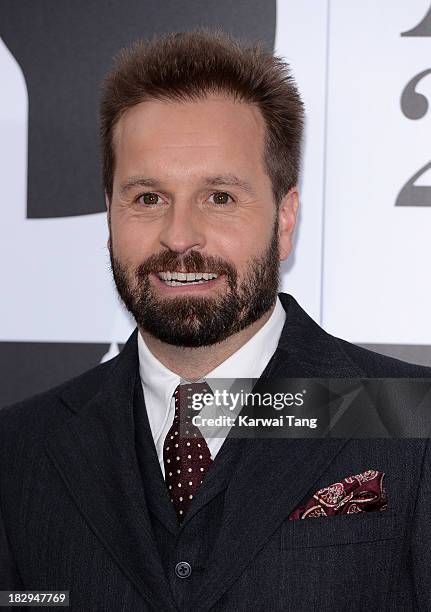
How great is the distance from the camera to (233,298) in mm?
1798

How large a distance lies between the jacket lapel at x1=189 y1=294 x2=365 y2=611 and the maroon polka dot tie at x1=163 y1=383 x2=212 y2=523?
0.24 ft

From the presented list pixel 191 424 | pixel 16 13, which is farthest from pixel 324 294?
pixel 16 13

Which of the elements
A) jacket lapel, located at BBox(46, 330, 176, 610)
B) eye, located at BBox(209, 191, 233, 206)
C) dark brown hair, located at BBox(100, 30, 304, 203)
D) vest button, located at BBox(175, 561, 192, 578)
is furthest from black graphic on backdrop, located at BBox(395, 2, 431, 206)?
vest button, located at BBox(175, 561, 192, 578)

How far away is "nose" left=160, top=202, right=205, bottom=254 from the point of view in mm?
1714

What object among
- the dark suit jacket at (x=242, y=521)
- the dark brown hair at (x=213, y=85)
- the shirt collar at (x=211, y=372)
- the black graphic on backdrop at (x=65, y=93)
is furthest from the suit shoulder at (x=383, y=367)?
the black graphic on backdrop at (x=65, y=93)

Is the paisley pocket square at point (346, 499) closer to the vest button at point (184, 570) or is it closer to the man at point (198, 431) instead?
the man at point (198, 431)

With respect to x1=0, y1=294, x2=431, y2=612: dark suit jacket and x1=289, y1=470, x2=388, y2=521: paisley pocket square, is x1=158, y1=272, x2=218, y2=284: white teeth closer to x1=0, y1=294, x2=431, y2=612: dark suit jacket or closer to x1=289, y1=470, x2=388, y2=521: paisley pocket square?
x1=0, y1=294, x2=431, y2=612: dark suit jacket

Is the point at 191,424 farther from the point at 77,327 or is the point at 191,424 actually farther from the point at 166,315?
the point at 77,327

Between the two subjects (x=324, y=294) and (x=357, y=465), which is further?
(x=324, y=294)

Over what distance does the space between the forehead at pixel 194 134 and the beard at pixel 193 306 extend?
233mm

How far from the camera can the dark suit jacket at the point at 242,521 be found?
1.61 meters

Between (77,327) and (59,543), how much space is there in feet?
2.60

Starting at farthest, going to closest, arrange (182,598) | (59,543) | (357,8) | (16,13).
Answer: (16,13) < (357,8) < (59,543) < (182,598)

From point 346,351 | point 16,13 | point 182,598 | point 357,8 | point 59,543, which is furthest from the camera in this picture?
point 16,13
